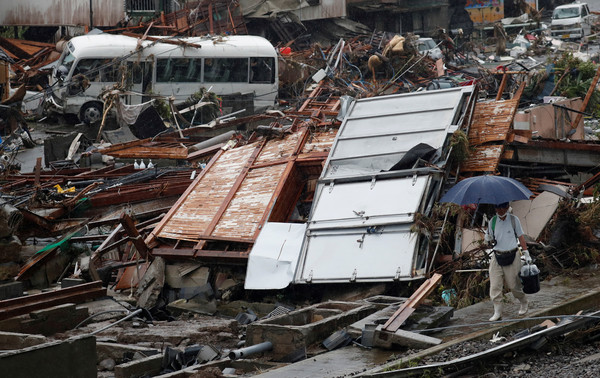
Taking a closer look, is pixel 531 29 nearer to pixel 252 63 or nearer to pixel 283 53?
pixel 283 53

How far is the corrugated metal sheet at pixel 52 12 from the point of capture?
3659cm

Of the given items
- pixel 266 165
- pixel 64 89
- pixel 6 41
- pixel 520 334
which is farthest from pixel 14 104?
pixel 520 334

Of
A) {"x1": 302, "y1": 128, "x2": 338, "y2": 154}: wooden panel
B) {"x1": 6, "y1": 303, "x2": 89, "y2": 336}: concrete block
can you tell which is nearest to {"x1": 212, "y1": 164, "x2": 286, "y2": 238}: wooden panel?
{"x1": 302, "y1": 128, "x2": 338, "y2": 154}: wooden panel

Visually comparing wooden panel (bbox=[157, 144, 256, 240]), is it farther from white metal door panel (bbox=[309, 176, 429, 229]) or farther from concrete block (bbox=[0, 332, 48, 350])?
concrete block (bbox=[0, 332, 48, 350])

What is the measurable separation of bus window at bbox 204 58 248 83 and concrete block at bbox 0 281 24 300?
16049 mm

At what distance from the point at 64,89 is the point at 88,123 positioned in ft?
6.14

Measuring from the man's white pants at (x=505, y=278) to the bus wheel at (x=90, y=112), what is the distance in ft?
59.2

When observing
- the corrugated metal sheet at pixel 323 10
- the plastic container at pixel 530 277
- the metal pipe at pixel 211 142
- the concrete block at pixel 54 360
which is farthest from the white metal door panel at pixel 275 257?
the corrugated metal sheet at pixel 323 10

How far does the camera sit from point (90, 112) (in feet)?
84.8

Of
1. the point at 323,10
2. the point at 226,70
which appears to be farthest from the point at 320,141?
the point at 323,10

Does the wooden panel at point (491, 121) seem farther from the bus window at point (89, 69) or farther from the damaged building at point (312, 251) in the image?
the bus window at point (89, 69)

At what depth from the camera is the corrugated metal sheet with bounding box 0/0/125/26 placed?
120ft

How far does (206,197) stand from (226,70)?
1423cm

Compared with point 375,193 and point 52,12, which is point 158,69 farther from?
point 375,193
